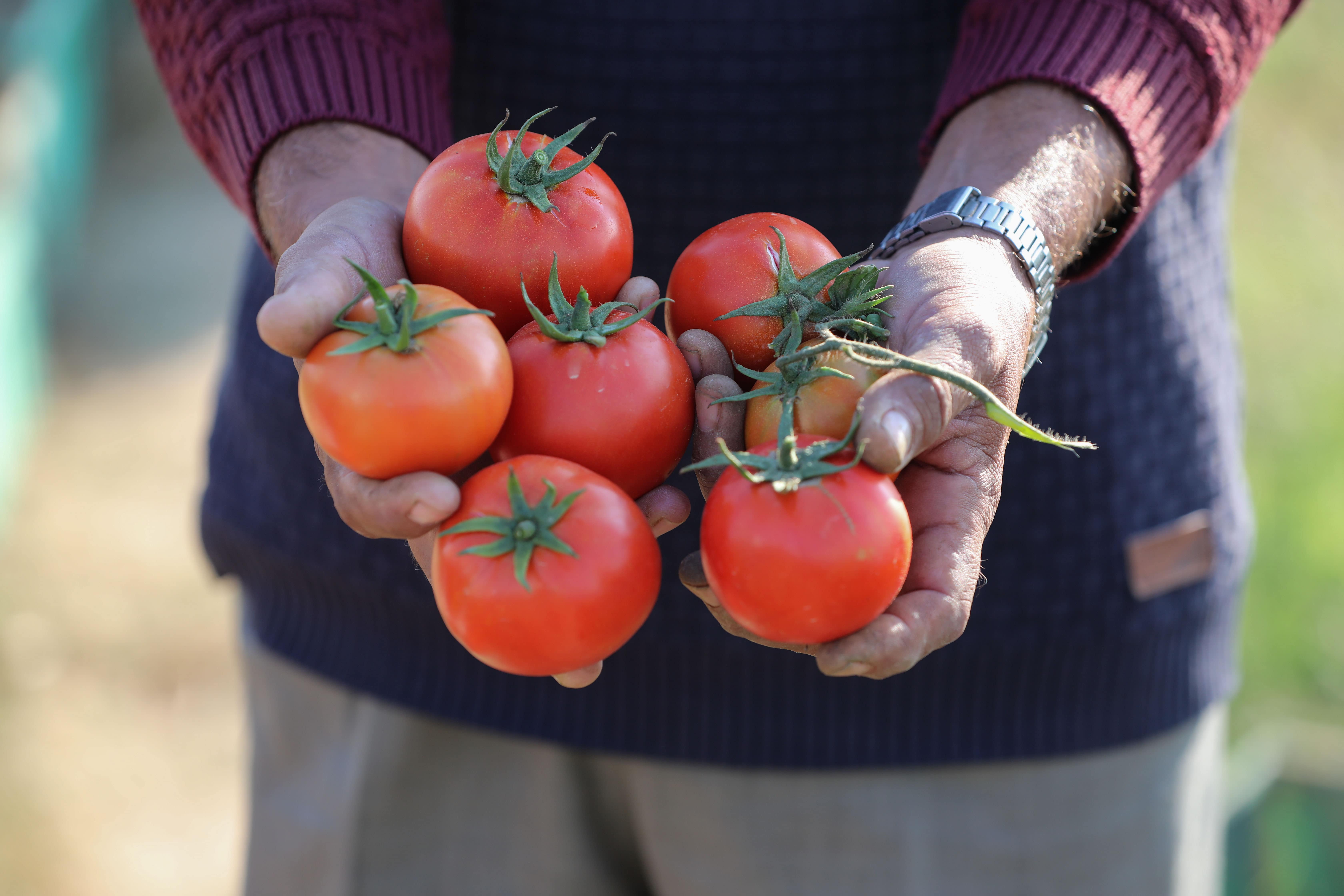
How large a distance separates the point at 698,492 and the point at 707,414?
1.59ft

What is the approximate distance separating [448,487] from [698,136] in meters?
0.78

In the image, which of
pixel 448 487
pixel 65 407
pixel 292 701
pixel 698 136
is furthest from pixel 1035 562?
pixel 65 407

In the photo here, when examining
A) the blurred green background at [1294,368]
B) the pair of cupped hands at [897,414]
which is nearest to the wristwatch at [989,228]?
the pair of cupped hands at [897,414]

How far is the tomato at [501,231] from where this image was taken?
142cm

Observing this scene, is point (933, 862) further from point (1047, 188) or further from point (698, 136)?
point (698, 136)

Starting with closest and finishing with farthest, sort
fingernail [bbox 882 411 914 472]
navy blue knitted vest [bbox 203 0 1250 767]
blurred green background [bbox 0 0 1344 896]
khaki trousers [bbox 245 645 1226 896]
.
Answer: fingernail [bbox 882 411 914 472]
navy blue knitted vest [bbox 203 0 1250 767]
khaki trousers [bbox 245 645 1226 896]
blurred green background [bbox 0 0 1344 896]

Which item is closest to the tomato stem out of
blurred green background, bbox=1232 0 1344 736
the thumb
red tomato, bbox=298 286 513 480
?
the thumb

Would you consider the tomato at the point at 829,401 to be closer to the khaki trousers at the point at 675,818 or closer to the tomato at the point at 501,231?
the tomato at the point at 501,231

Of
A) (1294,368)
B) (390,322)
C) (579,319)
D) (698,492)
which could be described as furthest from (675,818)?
(1294,368)

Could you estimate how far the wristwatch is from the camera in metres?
1.44

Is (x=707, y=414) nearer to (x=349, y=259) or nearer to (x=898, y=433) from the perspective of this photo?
(x=898, y=433)

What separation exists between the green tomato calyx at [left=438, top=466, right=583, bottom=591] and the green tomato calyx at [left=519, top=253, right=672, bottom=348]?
20 cm

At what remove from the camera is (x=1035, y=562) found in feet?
5.86

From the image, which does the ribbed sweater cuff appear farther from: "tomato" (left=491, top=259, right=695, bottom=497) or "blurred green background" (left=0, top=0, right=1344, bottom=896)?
"blurred green background" (left=0, top=0, right=1344, bottom=896)
